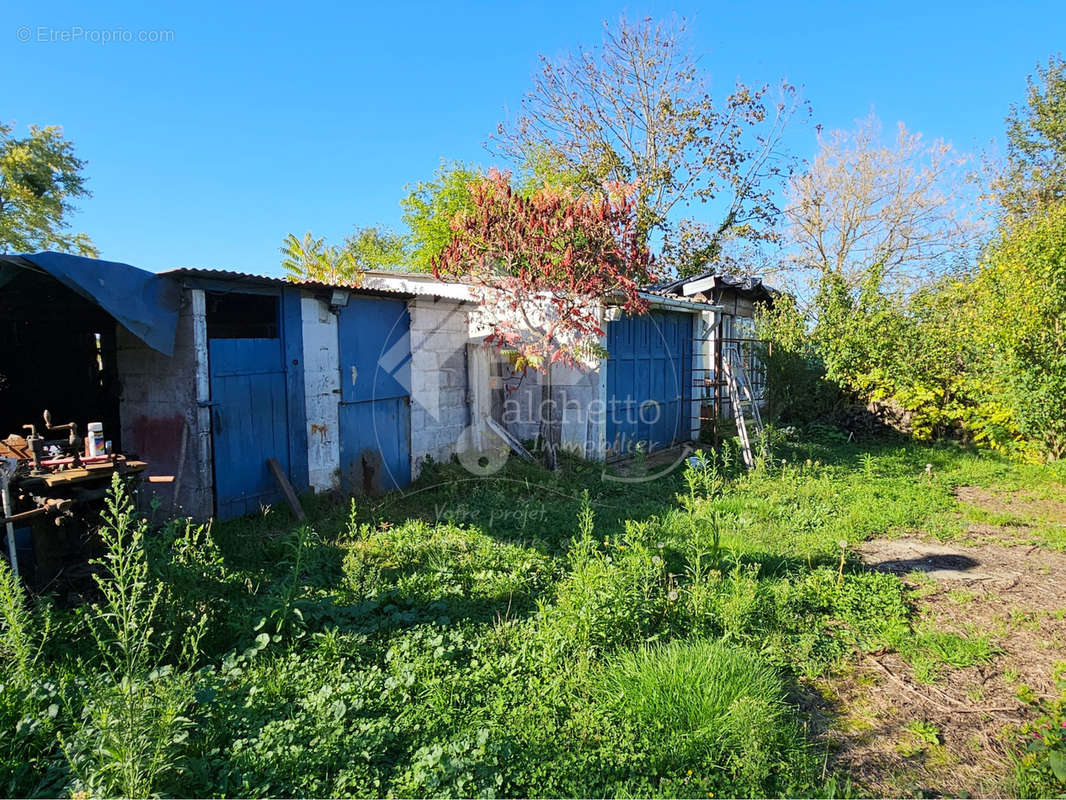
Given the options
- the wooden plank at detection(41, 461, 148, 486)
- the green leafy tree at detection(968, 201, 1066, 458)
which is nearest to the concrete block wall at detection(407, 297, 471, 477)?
the wooden plank at detection(41, 461, 148, 486)

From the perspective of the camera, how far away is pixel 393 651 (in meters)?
3.59

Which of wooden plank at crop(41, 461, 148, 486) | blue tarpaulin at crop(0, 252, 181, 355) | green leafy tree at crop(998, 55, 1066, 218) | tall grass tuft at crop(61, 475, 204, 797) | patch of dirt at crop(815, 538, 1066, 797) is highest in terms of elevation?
green leafy tree at crop(998, 55, 1066, 218)

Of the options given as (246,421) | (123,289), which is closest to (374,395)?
(246,421)

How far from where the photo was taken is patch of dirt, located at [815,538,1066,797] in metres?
2.82

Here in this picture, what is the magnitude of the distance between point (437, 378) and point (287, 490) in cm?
292

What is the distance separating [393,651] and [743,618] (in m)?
2.27

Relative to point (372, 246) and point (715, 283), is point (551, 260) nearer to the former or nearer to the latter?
point (715, 283)

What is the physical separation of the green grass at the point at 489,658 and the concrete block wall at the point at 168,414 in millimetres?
564

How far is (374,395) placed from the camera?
7.87 m

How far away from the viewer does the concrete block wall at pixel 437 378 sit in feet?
27.8

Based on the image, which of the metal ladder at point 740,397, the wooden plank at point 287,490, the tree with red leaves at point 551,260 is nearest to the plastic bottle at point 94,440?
the wooden plank at point 287,490

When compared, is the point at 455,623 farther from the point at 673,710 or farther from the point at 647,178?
the point at 647,178

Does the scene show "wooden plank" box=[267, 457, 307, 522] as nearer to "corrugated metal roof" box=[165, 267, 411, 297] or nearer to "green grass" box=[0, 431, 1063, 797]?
"green grass" box=[0, 431, 1063, 797]

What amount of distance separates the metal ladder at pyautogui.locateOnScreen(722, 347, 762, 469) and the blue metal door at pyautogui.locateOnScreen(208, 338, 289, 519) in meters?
6.58
